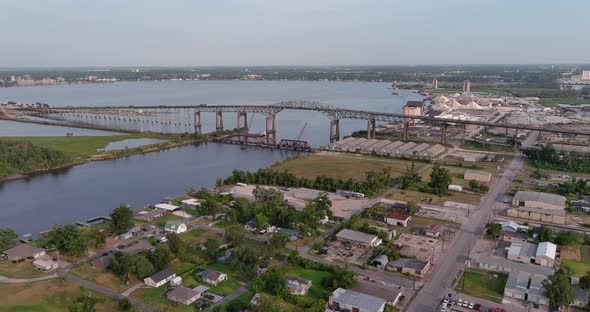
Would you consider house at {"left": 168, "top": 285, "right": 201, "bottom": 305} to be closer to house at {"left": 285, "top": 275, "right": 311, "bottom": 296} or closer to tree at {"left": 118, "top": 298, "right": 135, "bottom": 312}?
tree at {"left": 118, "top": 298, "right": 135, "bottom": 312}

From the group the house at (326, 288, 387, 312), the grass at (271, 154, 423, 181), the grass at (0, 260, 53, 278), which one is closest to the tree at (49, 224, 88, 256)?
the grass at (0, 260, 53, 278)

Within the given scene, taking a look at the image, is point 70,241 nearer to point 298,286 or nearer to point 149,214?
point 149,214

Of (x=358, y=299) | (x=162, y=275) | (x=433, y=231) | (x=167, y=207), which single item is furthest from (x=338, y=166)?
(x=358, y=299)

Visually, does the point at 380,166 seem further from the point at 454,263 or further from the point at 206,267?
the point at 206,267

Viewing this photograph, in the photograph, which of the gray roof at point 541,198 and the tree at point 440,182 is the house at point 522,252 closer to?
the gray roof at point 541,198

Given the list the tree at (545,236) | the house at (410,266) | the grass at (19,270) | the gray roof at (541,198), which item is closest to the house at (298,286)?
the house at (410,266)

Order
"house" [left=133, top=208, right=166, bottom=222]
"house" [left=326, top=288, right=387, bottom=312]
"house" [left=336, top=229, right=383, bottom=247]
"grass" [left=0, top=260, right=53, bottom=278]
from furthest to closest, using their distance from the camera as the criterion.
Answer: "house" [left=133, top=208, right=166, bottom=222] < "house" [left=336, top=229, right=383, bottom=247] < "grass" [left=0, top=260, right=53, bottom=278] < "house" [left=326, top=288, right=387, bottom=312]
